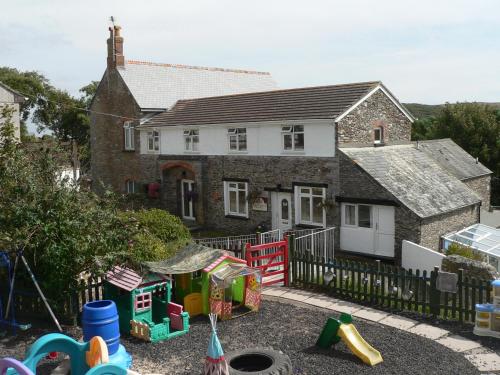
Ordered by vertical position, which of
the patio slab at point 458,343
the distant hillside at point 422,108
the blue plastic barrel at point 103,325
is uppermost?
the distant hillside at point 422,108

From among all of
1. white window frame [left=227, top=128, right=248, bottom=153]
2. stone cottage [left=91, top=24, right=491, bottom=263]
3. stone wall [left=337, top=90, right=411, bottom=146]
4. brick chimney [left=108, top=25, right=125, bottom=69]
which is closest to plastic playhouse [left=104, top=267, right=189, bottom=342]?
stone cottage [left=91, top=24, right=491, bottom=263]

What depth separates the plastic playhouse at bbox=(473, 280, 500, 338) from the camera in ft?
36.2

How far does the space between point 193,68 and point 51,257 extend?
26626 millimetres

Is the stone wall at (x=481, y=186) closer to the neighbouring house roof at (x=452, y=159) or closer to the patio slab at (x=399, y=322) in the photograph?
the neighbouring house roof at (x=452, y=159)

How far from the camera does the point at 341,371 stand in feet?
30.5

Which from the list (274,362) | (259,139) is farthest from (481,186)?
(274,362)

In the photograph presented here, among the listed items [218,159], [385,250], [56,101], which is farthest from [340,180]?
[56,101]

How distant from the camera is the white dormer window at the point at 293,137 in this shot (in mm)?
22578

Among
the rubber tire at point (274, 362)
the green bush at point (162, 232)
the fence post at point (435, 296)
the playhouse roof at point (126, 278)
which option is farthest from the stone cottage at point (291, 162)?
the rubber tire at point (274, 362)

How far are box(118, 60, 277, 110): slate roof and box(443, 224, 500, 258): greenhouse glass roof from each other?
1822 cm

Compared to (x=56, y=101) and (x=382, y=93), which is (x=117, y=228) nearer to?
(x=382, y=93)

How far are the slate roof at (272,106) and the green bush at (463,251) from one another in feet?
22.0

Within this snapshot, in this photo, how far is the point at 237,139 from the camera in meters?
25.2

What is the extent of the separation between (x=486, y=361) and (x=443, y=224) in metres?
10.9
